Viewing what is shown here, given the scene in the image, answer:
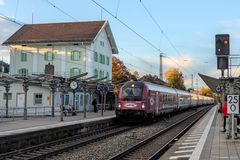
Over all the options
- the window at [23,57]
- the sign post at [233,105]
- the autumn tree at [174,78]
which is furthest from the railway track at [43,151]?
the autumn tree at [174,78]

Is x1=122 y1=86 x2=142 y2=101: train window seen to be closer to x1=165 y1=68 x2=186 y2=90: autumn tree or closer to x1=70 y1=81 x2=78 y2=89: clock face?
x1=70 y1=81 x2=78 y2=89: clock face

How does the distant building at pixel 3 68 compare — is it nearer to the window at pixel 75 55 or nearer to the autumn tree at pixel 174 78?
the window at pixel 75 55

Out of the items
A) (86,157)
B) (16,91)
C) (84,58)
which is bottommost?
(86,157)

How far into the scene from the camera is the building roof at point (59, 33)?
63369 mm

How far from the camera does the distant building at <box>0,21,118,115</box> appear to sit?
206 feet

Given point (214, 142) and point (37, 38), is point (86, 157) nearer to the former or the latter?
point (214, 142)

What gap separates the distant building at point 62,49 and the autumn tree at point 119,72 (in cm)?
2602

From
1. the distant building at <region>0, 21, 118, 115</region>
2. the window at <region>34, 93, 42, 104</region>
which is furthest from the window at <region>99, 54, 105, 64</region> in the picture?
the window at <region>34, 93, 42, 104</region>

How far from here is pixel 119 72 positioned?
96.1m

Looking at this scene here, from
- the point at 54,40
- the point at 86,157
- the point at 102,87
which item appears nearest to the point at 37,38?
the point at 54,40

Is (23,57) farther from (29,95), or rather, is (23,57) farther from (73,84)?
(73,84)

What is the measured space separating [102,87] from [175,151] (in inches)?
848

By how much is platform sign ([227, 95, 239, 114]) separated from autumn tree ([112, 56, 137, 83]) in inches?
2964

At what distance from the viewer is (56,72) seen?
63750 mm
